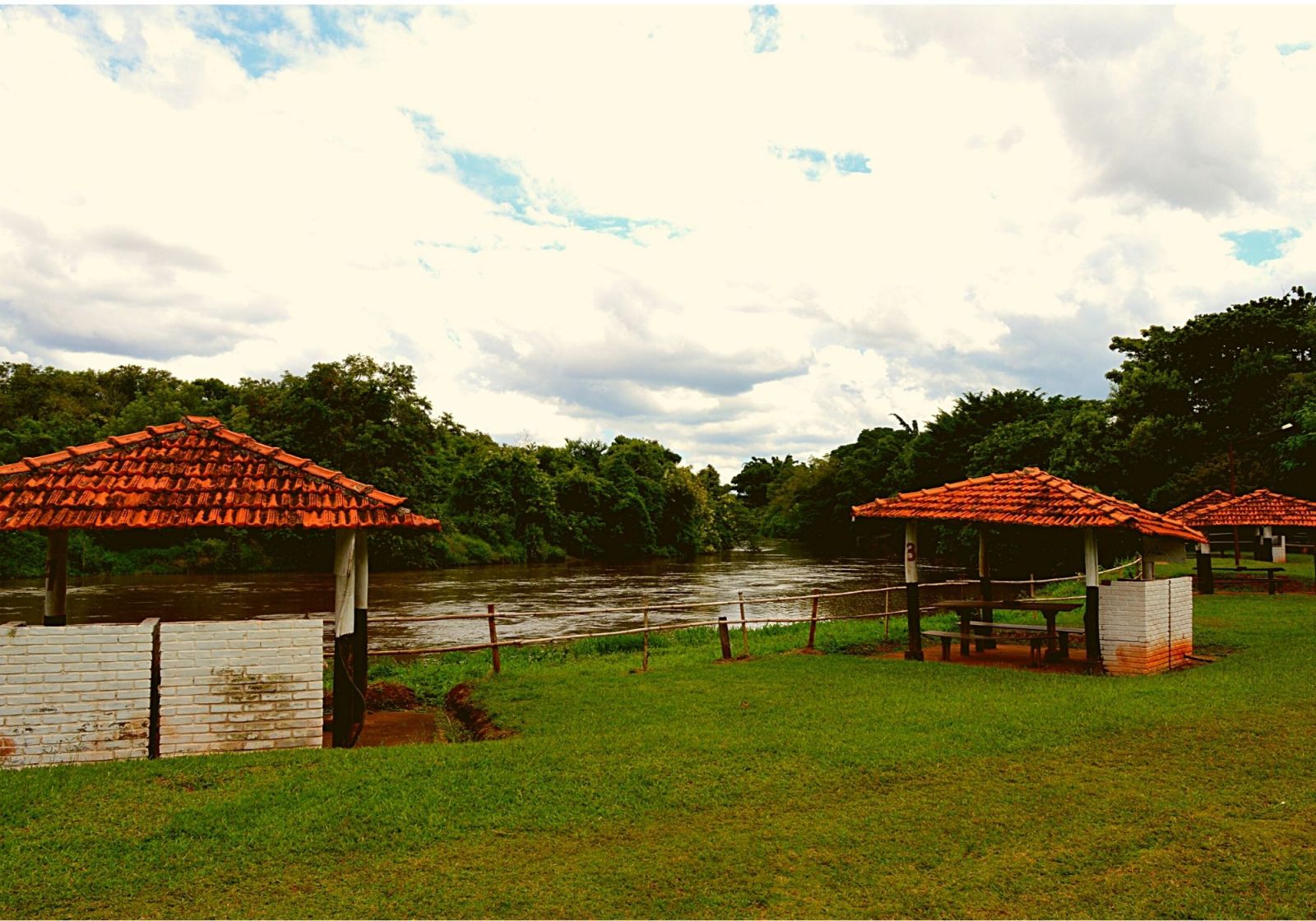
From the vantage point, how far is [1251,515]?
70.7 ft

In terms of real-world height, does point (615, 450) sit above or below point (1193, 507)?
above

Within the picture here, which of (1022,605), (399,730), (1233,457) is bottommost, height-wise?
(399,730)

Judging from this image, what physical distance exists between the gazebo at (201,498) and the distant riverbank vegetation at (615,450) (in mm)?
24204

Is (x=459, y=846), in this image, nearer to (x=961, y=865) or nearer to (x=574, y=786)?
(x=574, y=786)

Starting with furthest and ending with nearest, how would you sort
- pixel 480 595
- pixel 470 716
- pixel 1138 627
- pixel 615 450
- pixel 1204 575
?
pixel 615 450
pixel 480 595
pixel 1204 575
pixel 1138 627
pixel 470 716

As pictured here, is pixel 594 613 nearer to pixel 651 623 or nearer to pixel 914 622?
pixel 914 622

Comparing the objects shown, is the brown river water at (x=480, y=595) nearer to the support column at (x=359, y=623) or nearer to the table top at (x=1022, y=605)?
the table top at (x=1022, y=605)

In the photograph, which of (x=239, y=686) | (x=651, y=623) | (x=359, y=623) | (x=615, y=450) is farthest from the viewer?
(x=615, y=450)

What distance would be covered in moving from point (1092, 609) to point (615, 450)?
53.8m

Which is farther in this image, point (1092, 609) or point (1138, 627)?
point (1092, 609)

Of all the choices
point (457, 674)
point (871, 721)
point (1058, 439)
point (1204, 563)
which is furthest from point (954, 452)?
point (871, 721)

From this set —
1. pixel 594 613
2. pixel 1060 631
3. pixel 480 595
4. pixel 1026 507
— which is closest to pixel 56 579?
pixel 594 613

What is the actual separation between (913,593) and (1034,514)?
6.73 ft

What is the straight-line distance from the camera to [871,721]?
8711mm
